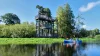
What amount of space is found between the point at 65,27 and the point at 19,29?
47.7 feet

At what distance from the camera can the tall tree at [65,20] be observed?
6038 cm

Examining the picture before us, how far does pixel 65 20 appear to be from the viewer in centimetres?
6047

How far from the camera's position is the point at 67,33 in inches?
2394

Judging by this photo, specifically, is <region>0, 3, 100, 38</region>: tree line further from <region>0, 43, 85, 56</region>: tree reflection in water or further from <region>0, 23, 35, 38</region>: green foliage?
<region>0, 43, 85, 56</region>: tree reflection in water

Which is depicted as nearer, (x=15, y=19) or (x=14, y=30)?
(x=14, y=30)

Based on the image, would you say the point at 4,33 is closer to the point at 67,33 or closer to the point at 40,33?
the point at 40,33

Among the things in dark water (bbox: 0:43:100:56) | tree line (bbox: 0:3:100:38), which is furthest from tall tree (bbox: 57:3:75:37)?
dark water (bbox: 0:43:100:56)

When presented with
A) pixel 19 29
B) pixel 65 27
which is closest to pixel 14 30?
pixel 19 29

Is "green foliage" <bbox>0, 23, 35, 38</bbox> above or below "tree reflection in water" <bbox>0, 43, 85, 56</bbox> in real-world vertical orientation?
above

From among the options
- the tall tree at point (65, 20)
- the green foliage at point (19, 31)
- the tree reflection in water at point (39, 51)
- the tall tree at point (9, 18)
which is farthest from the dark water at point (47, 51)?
the tall tree at point (9, 18)

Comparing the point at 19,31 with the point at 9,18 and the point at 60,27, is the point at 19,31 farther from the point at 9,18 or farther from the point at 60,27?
the point at 9,18

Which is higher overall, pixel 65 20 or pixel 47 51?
pixel 65 20

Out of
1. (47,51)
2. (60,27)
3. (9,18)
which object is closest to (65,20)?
(60,27)

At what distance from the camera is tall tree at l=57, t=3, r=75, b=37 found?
6038 centimetres
